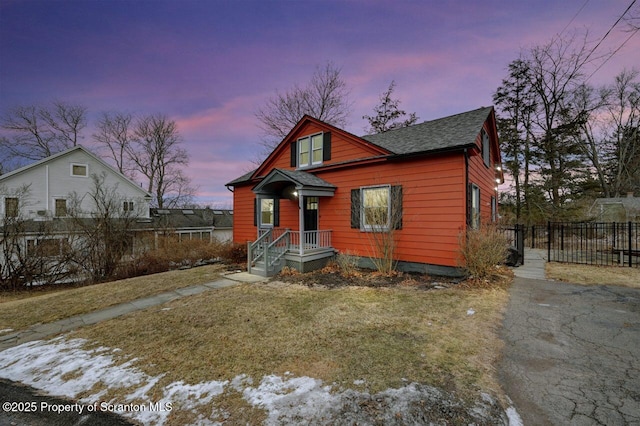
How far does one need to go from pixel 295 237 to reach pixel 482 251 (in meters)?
6.65

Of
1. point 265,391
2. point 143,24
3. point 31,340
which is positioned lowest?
point 31,340

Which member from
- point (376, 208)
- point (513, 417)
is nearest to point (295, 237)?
point (376, 208)

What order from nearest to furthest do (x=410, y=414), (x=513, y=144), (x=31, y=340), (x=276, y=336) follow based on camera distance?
(x=410, y=414) < (x=276, y=336) < (x=31, y=340) < (x=513, y=144)

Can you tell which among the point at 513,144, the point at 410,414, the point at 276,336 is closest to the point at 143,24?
the point at 276,336

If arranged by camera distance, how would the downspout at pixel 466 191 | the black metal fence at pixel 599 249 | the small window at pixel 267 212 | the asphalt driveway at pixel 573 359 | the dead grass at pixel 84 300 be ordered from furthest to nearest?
the small window at pixel 267 212 < the black metal fence at pixel 599 249 < the downspout at pixel 466 191 < the dead grass at pixel 84 300 < the asphalt driveway at pixel 573 359

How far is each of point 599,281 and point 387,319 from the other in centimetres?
653

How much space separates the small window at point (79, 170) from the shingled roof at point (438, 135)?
75.7 ft

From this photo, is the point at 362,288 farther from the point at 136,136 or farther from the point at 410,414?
the point at 136,136

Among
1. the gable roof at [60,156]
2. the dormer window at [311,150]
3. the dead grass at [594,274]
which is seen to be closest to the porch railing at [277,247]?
the dormer window at [311,150]

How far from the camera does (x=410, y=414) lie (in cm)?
227

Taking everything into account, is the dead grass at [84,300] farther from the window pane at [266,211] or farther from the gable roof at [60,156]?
the gable roof at [60,156]

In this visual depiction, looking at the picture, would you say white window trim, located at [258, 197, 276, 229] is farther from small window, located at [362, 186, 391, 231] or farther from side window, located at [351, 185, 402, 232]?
small window, located at [362, 186, 391, 231]

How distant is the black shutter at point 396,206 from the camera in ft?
26.2

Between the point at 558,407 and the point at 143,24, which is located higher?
the point at 143,24
